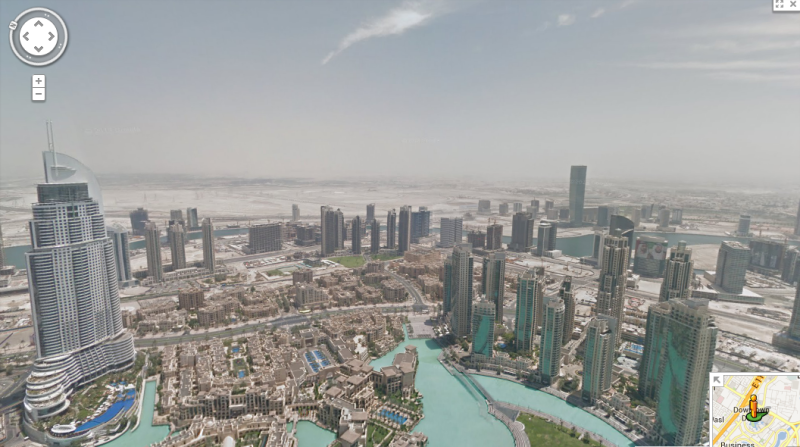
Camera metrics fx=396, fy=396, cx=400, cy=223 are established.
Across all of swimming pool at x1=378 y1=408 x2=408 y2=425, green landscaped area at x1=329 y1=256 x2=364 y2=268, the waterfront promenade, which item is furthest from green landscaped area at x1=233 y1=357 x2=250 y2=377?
green landscaped area at x1=329 y1=256 x2=364 y2=268

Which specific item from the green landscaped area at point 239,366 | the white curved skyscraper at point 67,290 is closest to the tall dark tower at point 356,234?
the green landscaped area at point 239,366

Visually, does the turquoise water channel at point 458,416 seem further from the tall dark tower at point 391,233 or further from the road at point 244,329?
the tall dark tower at point 391,233

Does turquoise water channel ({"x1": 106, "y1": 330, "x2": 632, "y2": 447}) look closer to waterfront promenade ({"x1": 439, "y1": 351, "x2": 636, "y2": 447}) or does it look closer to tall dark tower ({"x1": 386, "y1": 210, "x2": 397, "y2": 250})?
waterfront promenade ({"x1": 439, "y1": 351, "x2": 636, "y2": 447})

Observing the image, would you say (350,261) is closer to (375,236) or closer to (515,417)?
(375,236)

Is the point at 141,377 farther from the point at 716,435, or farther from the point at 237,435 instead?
the point at 716,435

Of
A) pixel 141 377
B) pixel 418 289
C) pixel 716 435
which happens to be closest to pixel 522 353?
pixel 418 289

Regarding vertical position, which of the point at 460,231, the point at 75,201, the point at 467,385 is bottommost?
the point at 467,385
